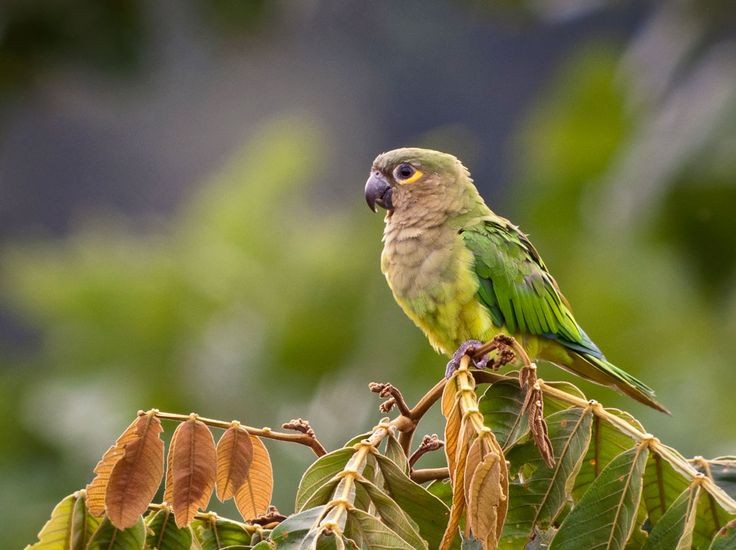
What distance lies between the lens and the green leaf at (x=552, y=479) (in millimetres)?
2143

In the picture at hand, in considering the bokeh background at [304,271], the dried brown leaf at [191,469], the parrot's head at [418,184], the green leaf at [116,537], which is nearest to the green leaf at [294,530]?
the dried brown leaf at [191,469]

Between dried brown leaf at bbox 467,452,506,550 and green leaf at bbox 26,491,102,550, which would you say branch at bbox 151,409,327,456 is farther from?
dried brown leaf at bbox 467,452,506,550

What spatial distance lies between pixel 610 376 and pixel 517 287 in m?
0.47

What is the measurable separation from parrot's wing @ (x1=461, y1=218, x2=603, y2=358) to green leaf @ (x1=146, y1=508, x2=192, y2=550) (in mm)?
1723

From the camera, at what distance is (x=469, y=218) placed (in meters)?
3.93

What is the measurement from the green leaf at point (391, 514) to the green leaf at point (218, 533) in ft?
1.27

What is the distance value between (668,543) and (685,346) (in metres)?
8.54

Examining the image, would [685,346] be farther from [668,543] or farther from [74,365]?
[668,543]

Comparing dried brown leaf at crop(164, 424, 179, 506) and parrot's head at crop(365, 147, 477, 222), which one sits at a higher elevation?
parrot's head at crop(365, 147, 477, 222)

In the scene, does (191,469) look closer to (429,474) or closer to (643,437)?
(429,474)

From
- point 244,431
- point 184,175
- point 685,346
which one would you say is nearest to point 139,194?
point 184,175

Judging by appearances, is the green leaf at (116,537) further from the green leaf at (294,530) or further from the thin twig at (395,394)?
the thin twig at (395,394)

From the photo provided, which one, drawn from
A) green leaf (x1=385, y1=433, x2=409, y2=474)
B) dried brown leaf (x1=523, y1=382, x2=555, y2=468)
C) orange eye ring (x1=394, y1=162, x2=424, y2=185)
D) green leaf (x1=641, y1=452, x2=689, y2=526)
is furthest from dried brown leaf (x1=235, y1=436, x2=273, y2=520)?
orange eye ring (x1=394, y1=162, x2=424, y2=185)

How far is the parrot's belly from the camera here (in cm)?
364
